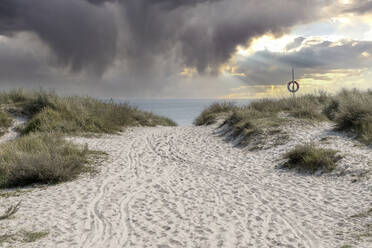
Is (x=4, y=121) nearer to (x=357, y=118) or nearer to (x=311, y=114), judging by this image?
(x=311, y=114)

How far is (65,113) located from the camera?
1794cm

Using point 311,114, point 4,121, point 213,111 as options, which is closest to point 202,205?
point 311,114

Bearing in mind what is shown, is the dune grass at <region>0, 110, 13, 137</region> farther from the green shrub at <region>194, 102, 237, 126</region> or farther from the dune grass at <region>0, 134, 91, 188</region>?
the green shrub at <region>194, 102, 237, 126</region>

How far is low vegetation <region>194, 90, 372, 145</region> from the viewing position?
1297 cm

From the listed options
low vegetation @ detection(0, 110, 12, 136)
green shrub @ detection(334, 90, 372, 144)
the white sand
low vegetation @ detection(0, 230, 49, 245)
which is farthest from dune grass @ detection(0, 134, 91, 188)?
green shrub @ detection(334, 90, 372, 144)

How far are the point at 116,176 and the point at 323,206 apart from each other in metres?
5.40

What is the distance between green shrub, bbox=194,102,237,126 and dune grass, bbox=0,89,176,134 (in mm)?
4817

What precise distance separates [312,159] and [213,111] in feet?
55.8

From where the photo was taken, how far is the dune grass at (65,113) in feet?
54.2

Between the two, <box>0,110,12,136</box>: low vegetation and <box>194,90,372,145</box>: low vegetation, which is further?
<box>0,110,12,136</box>: low vegetation

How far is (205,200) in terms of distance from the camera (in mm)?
7234

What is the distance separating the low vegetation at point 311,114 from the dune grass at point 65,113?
6.48 meters

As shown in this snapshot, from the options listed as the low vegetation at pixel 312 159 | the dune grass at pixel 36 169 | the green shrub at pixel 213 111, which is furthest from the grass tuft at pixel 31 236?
the green shrub at pixel 213 111

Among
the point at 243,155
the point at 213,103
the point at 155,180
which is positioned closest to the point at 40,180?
the point at 155,180
